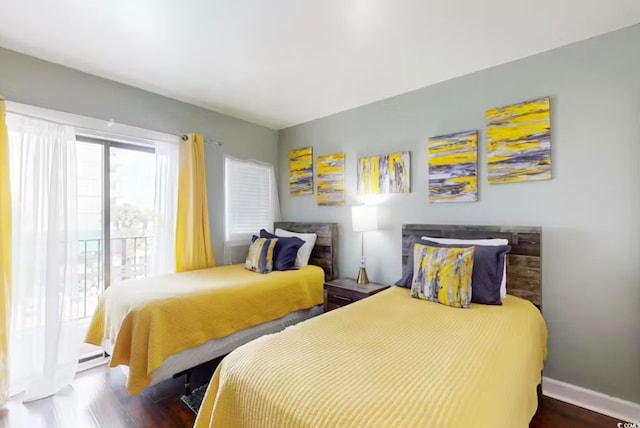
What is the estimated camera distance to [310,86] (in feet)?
9.17

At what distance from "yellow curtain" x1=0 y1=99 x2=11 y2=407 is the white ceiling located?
74cm

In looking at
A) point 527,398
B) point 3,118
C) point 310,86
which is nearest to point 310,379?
point 527,398

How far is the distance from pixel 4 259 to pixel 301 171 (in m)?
2.75

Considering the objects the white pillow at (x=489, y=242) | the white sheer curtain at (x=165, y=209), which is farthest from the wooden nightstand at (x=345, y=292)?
the white sheer curtain at (x=165, y=209)

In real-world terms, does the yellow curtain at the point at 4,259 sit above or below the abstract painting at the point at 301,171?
below

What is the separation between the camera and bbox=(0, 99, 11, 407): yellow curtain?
204 centimetres

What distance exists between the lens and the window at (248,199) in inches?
142

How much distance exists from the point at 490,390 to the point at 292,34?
7.10 feet

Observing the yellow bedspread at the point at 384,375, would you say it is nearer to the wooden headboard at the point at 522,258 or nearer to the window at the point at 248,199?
the wooden headboard at the point at 522,258

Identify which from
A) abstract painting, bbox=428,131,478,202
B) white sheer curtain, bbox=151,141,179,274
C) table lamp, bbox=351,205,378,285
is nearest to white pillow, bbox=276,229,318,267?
table lamp, bbox=351,205,378,285

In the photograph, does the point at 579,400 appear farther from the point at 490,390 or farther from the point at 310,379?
the point at 310,379

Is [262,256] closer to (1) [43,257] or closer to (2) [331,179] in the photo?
(2) [331,179]

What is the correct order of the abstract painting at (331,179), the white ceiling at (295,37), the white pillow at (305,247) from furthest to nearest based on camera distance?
the abstract painting at (331,179)
the white pillow at (305,247)
the white ceiling at (295,37)

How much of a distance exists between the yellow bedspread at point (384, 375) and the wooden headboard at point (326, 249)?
5.35ft
